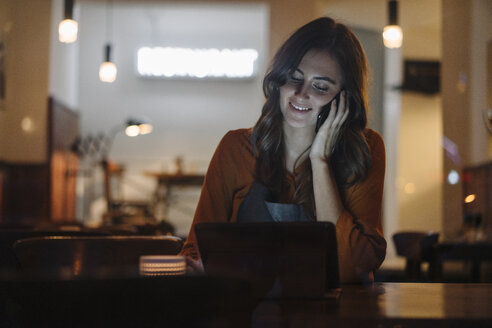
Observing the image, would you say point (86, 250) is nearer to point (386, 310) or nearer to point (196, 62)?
point (386, 310)

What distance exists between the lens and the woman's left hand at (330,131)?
217cm

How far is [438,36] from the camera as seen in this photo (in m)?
9.44

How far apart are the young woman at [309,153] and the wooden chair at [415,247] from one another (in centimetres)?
129

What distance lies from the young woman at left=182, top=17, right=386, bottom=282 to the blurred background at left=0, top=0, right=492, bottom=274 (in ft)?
→ 6.44

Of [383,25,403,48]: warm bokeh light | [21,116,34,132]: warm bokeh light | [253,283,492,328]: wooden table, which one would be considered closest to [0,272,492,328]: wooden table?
[253,283,492,328]: wooden table

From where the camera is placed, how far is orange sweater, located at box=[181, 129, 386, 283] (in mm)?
1944

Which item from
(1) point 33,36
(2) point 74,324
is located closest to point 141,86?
(1) point 33,36

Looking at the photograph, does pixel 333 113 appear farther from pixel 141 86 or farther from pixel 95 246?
pixel 141 86

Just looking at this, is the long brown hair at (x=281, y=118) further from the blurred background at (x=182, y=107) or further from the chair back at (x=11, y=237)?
the blurred background at (x=182, y=107)

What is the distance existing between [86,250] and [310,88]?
1013mm

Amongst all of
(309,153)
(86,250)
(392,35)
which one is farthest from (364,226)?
(392,35)

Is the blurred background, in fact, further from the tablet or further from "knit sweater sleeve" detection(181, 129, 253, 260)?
the tablet

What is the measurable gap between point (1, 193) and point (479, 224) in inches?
225

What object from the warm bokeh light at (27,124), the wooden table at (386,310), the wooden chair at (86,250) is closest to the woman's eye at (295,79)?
the wooden chair at (86,250)
